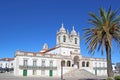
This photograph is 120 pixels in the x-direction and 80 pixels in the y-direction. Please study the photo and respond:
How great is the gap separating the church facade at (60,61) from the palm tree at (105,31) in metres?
30.3

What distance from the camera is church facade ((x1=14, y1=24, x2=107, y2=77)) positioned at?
2372 inches

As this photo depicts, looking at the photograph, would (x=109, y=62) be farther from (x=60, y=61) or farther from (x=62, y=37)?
(x=62, y=37)

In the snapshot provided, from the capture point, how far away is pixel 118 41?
90.6 feet

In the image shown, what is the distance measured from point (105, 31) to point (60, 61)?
142ft

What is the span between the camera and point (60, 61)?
6881cm

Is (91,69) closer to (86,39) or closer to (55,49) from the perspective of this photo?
(55,49)

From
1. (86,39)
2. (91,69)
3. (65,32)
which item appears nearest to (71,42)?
(65,32)

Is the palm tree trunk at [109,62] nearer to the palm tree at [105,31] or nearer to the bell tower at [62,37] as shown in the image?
the palm tree at [105,31]

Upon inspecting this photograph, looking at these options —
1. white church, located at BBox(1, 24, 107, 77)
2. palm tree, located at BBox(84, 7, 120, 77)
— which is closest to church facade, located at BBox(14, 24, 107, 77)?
white church, located at BBox(1, 24, 107, 77)

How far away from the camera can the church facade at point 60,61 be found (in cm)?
6025

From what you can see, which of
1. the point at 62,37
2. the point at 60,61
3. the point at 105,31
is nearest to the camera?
the point at 105,31

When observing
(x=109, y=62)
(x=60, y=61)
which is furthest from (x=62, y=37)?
(x=109, y=62)

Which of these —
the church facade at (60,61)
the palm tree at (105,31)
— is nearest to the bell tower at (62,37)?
the church facade at (60,61)

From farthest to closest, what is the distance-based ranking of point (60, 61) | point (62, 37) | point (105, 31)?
point (62, 37), point (60, 61), point (105, 31)
